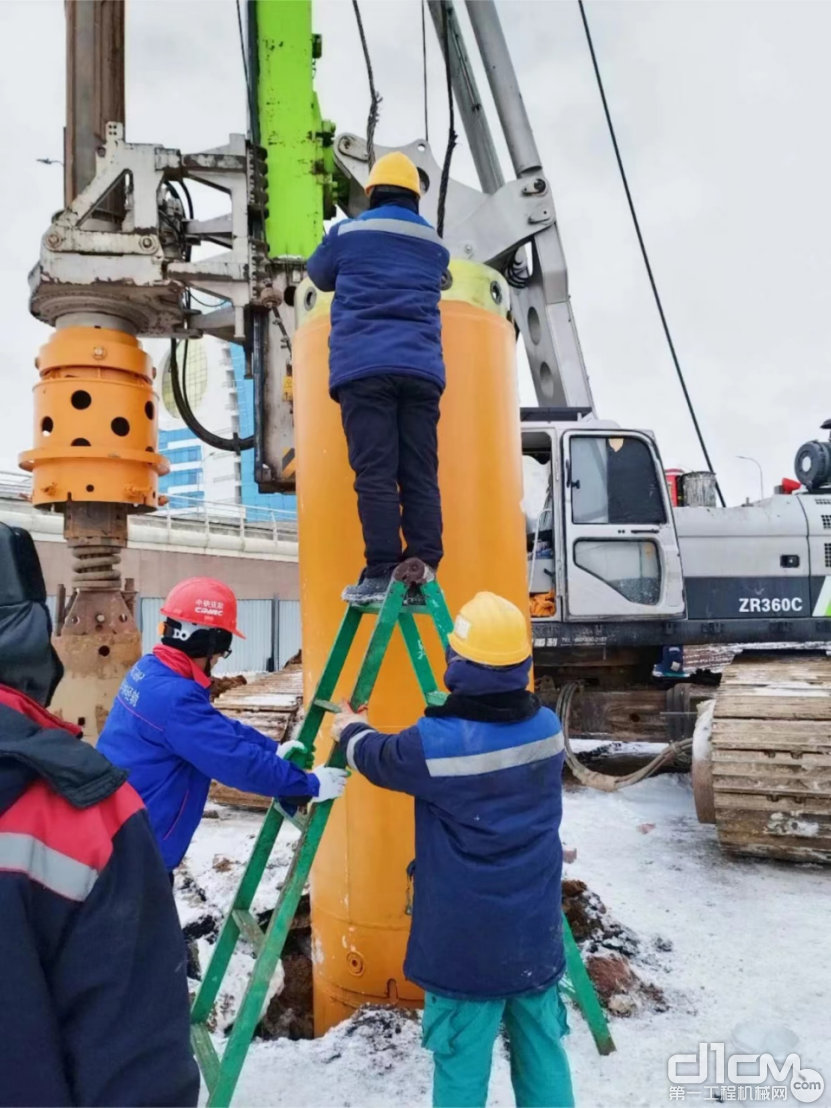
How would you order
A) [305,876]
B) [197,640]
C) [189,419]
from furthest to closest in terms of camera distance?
1. [189,419]
2. [197,640]
3. [305,876]

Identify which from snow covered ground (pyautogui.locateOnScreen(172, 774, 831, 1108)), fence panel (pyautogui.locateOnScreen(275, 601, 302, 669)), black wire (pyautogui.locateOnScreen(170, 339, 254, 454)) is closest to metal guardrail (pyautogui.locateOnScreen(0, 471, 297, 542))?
fence panel (pyautogui.locateOnScreen(275, 601, 302, 669))

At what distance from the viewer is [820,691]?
5.77 meters

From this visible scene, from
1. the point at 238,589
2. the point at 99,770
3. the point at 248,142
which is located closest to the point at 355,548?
the point at 99,770

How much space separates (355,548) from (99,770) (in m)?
2.13

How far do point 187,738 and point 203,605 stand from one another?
54 cm

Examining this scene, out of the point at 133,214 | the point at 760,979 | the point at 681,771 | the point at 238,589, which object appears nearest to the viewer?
the point at 760,979

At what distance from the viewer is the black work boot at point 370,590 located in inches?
115

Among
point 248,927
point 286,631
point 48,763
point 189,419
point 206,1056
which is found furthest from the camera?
point 286,631

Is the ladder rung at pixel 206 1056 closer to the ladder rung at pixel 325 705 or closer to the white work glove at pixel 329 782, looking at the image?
the white work glove at pixel 329 782

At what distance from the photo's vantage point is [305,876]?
109 inches

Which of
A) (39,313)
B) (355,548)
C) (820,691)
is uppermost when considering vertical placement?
(39,313)

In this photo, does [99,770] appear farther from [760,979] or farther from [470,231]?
[470,231]

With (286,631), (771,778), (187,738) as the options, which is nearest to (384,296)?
(187,738)

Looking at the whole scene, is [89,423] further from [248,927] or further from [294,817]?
[248,927]
